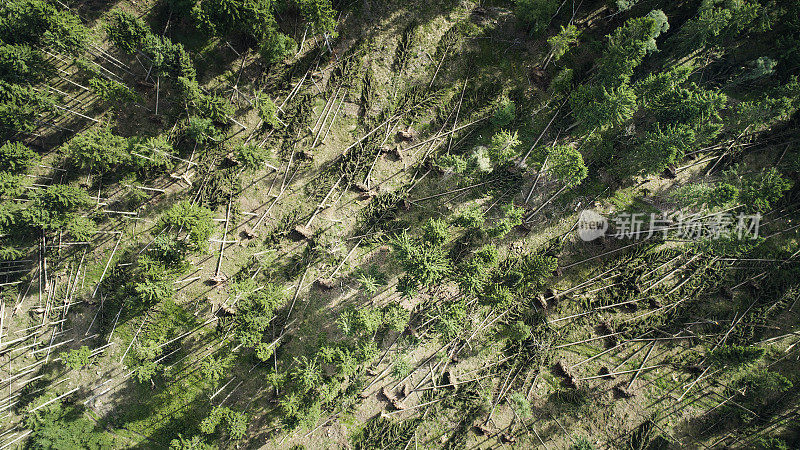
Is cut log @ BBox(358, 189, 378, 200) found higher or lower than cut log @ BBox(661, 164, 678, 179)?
higher

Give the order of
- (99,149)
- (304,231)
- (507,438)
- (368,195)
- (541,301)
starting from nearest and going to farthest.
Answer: (99,149) < (304,231) < (507,438) < (368,195) < (541,301)

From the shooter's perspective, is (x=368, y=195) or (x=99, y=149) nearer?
(x=99, y=149)

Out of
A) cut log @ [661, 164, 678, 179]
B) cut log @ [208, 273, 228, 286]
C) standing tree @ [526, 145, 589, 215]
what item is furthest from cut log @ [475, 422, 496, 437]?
cut log @ [661, 164, 678, 179]

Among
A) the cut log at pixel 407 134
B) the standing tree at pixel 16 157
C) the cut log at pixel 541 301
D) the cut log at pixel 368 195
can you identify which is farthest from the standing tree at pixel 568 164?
the standing tree at pixel 16 157

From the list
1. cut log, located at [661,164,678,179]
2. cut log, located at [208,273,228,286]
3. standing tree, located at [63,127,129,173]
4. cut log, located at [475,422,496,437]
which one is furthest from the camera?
cut log, located at [661,164,678,179]

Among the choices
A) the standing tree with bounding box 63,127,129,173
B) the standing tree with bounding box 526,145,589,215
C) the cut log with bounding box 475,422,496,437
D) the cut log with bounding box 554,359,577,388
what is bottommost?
the cut log with bounding box 475,422,496,437

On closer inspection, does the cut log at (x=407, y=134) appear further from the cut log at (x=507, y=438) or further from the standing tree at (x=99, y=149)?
the cut log at (x=507, y=438)

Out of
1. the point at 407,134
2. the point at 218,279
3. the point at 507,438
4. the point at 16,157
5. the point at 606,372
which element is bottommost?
the point at 507,438

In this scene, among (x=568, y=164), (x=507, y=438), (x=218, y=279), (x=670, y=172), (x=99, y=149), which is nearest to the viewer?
(x=99, y=149)

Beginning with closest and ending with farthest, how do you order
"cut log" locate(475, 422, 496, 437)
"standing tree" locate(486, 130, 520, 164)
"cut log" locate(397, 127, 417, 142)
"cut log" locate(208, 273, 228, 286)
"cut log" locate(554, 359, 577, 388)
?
"standing tree" locate(486, 130, 520, 164) < "cut log" locate(208, 273, 228, 286) < "cut log" locate(475, 422, 496, 437) < "cut log" locate(554, 359, 577, 388) < "cut log" locate(397, 127, 417, 142)

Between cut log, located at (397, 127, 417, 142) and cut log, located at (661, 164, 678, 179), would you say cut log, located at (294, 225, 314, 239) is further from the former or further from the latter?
cut log, located at (661, 164, 678, 179)

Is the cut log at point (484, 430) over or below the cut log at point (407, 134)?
below

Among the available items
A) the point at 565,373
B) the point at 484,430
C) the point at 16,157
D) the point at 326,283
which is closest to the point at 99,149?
the point at 16,157

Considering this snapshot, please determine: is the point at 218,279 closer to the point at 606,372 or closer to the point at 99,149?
the point at 99,149
